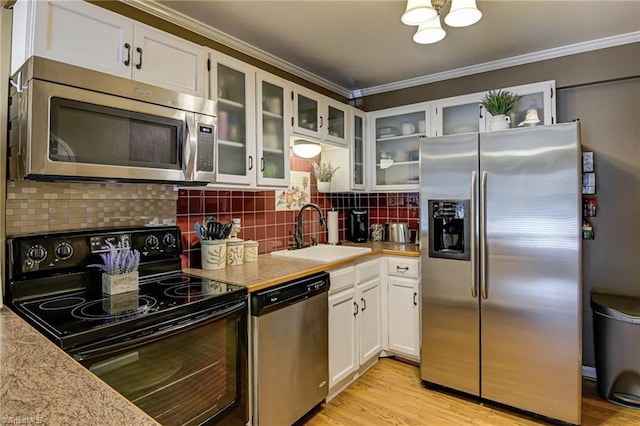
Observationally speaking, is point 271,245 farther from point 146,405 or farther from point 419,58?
point 419,58

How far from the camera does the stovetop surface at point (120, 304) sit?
1.18m

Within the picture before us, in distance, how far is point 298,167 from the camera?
10.1ft

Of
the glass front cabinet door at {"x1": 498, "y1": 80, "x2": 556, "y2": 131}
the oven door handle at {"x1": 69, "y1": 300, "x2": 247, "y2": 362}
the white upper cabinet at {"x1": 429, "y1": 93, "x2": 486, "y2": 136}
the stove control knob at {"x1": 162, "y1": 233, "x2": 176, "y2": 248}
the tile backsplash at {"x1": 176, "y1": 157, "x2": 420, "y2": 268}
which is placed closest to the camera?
the oven door handle at {"x1": 69, "y1": 300, "x2": 247, "y2": 362}

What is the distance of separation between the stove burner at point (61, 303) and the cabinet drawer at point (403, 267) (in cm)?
206

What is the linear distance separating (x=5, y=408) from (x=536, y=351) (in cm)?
241

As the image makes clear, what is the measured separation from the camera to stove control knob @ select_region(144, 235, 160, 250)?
1.86 meters

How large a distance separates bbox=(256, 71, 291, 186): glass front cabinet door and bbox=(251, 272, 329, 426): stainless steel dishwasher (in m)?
0.75

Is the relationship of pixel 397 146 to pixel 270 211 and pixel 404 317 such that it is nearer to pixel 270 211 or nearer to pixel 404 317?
pixel 270 211

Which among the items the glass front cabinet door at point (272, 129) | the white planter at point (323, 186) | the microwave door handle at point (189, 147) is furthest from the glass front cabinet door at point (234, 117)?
the white planter at point (323, 186)

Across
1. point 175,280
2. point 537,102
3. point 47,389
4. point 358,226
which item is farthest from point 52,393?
point 537,102

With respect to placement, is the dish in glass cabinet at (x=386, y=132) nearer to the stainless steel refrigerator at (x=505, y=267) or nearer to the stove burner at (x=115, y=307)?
the stainless steel refrigerator at (x=505, y=267)

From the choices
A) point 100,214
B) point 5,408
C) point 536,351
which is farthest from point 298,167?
point 5,408

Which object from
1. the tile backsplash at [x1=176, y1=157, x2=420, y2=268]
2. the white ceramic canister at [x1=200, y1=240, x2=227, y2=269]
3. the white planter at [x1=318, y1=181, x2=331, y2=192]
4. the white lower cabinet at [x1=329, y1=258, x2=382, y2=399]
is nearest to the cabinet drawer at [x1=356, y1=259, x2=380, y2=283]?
the white lower cabinet at [x1=329, y1=258, x2=382, y2=399]

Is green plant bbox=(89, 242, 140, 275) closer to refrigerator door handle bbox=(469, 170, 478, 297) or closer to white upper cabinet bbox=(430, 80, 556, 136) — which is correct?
refrigerator door handle bbox=(469, 170, 478, 297)
